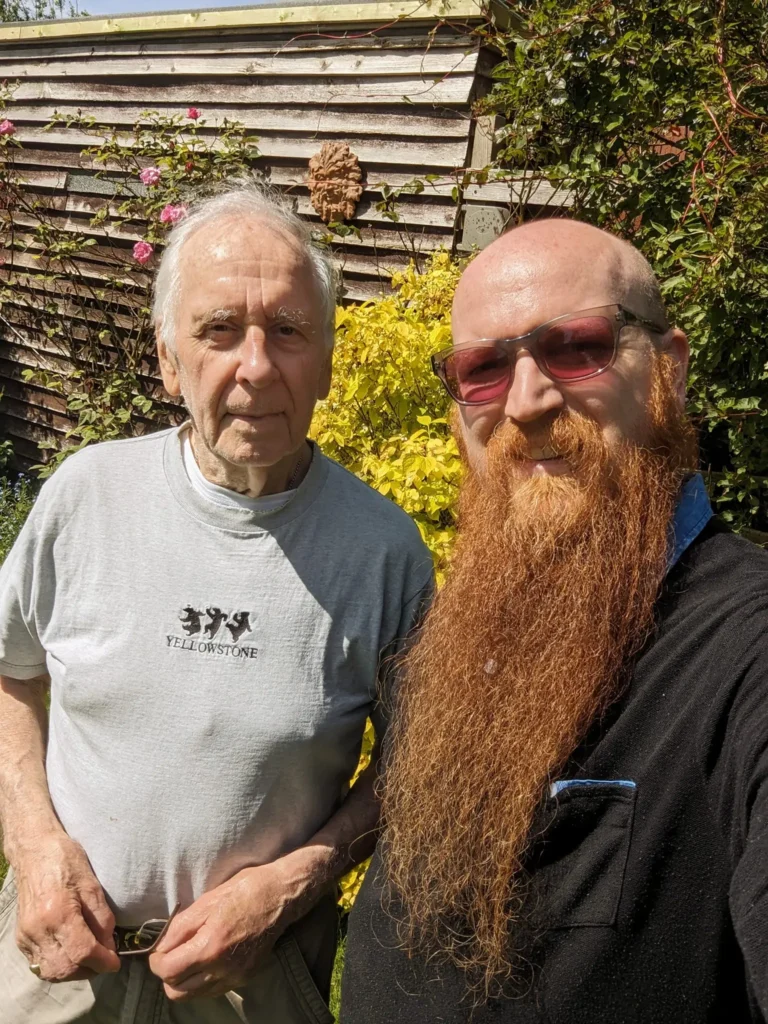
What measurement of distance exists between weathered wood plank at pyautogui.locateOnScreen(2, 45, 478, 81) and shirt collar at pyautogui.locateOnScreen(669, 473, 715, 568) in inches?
128

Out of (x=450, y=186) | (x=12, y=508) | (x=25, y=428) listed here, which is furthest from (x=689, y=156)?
(x=25, y=428)

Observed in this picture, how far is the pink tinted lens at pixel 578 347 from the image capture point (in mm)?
1475

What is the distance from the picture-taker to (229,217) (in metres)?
1.71

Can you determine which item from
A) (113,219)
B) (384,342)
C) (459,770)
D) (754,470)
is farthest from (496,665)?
(113,219)

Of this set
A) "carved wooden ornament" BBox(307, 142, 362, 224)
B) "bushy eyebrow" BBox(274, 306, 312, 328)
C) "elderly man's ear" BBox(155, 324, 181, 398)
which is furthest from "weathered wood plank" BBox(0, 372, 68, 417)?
"bushy eyebrow" BBox(274, 306, 312, 328)

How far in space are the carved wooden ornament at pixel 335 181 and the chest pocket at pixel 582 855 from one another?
404cm

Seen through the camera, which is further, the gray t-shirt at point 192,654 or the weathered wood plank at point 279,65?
the weathered wood plank at point 279,65

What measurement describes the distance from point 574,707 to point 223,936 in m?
0.79

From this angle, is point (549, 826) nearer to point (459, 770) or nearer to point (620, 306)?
point (459, 770)

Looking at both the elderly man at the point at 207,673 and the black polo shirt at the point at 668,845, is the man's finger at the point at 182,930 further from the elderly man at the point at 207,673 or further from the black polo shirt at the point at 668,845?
the black polo shirt at the point at 668,845

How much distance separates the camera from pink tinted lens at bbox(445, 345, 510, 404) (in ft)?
5.07

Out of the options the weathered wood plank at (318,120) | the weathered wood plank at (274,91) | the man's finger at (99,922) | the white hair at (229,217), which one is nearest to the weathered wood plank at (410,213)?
the weathered wood plank at (318,120)

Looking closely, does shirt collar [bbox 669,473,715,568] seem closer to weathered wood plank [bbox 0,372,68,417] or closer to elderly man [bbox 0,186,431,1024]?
elderly man [bbox 0,186,431,1024]

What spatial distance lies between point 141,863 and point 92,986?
321 mm
